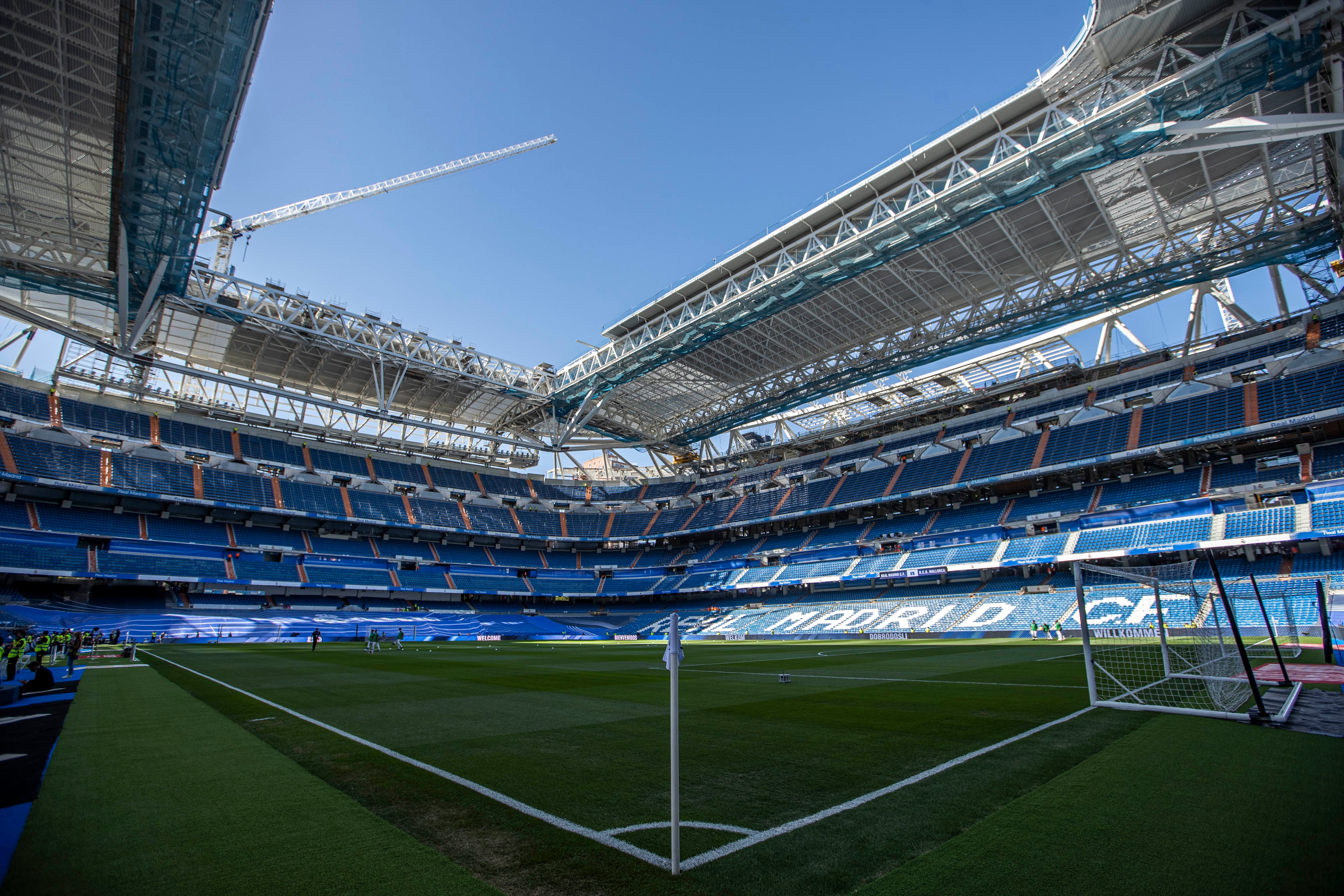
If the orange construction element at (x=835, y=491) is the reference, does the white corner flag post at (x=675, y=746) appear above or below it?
below

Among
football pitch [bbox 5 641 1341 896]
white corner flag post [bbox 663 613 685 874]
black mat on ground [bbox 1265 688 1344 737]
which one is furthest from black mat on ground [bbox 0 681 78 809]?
black mat on ground [bbox 1265 688 1344 737]

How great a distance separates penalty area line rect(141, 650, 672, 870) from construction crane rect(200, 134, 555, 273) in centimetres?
4913

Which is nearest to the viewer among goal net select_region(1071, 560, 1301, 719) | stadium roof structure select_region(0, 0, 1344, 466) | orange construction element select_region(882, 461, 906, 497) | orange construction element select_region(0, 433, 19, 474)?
goal net select_region(1071, 560, 1301, 719)

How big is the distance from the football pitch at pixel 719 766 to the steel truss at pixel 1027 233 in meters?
18.4

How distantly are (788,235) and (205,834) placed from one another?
28836 mm

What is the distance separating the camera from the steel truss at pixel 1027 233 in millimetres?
19812

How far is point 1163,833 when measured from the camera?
382 cm

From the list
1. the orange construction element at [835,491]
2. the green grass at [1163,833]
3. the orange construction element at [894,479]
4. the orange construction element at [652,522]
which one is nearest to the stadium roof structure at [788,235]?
the orange construction element at [894,479]

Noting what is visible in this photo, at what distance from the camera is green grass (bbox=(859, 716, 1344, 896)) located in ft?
10.2

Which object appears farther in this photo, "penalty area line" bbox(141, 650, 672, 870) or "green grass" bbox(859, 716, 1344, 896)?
"penalty area line" bbox(141, 650, 672, 870)

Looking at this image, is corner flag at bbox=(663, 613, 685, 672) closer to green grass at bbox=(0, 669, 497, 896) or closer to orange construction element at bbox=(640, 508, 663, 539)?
green grass at bbox=(0, 669, 497, 896)

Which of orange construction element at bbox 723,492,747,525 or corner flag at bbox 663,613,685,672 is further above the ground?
orange construction element at bbox 723,492,747,525

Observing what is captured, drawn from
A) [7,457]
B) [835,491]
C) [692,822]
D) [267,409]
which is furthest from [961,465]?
[7,457]

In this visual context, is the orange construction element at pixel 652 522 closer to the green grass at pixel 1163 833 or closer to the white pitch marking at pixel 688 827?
the green grass at pixel 1163 833
